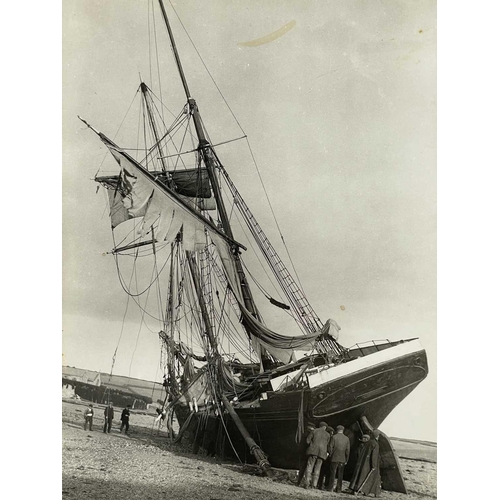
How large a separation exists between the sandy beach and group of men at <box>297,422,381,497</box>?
0.38 ft

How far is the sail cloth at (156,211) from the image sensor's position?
7.34m

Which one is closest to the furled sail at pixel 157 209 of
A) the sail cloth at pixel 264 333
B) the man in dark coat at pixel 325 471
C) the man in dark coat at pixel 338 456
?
the sail cloth at pixel 264 333

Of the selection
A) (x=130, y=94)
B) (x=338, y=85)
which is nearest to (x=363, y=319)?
(x=338, y=85)

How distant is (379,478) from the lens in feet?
20.7

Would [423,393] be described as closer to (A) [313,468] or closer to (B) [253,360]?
(A) [313,468]

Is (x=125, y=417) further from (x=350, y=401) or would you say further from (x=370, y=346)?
(x=370, y=346)

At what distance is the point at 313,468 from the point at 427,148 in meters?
3.82

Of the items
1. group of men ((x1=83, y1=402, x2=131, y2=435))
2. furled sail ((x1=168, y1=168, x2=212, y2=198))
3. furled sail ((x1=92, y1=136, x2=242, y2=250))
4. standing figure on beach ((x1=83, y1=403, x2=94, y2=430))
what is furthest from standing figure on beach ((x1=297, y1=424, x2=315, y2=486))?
furled sail ((x1=168, y1=168, x2=212, y2=198))

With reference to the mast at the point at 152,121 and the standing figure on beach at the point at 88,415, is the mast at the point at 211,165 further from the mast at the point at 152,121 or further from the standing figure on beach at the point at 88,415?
the standing figure on beach at the point at 88,415

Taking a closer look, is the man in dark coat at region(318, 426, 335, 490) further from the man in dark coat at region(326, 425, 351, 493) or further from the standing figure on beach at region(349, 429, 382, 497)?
the standing figure on beach at region(349, 429, 382, 497)

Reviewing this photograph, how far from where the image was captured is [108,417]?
775cm

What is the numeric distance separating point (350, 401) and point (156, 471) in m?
2.45

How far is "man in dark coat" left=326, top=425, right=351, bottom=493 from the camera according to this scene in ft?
20.9

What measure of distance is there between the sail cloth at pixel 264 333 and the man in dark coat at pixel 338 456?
3.71ft
